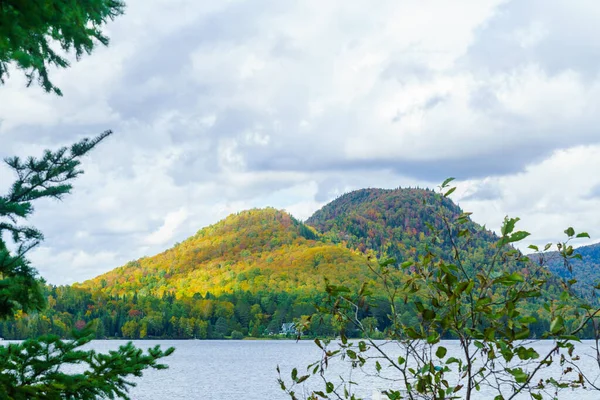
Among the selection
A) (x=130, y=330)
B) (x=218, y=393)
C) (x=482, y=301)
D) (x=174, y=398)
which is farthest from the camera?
(x=130, y=330)

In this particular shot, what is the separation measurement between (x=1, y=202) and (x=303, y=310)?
12983 cm

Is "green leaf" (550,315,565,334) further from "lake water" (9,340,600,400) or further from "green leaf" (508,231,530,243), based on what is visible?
"lake water" (9,340,600,400)

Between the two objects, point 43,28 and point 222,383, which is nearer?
point 43,28

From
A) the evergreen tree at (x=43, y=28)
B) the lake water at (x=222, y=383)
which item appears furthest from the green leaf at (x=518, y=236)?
the lake water at (x=222, y=383)

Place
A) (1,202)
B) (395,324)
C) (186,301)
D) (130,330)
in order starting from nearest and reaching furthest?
(395,324), (1,202), (130,330), (186,301)

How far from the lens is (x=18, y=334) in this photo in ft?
353

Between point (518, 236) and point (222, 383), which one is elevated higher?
point (518, 236)

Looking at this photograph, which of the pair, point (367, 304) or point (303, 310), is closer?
point (367, 304)

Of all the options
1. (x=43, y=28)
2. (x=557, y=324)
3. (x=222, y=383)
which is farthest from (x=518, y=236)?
(x=222, y=383)

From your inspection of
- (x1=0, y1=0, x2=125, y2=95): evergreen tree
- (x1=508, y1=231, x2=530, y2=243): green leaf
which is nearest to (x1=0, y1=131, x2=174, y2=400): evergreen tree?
(x1=0, y1=0, x2=125, y2=95): evergreen tree

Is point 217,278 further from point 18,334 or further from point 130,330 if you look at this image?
point 18,334

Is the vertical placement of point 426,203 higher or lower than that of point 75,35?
lower

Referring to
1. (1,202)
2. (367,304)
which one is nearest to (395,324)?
(367,304)

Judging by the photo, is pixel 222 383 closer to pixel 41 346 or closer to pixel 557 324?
pixel 41 346
